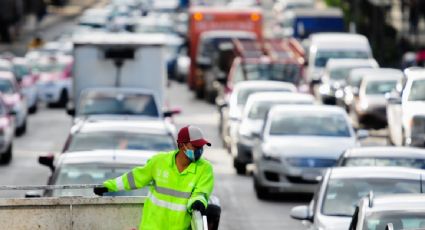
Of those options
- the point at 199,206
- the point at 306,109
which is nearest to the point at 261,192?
the point at 306,109

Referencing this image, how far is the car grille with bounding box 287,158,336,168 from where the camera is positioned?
82.0ft

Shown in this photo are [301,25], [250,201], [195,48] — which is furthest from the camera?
[301,25]

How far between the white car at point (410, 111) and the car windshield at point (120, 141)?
8803mm

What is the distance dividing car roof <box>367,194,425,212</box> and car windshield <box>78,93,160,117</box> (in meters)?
A: 14.8

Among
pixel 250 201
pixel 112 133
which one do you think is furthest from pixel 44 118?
pixel 112 133

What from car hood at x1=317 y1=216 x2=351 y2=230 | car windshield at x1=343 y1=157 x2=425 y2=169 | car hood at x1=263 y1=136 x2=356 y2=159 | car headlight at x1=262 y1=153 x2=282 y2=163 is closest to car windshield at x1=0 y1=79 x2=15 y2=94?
car hood at x1=263 y1=136 x2=356 y2=159

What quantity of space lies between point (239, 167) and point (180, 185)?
1774 cm

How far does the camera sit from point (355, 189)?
16812 mm

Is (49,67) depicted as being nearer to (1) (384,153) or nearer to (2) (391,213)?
(1) (384,153)

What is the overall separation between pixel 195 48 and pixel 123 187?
4210 centimetres

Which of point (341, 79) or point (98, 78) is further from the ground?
point (98, 78)

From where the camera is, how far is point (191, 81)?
57094 millimetres

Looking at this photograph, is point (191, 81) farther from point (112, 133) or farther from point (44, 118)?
point (112, 133)

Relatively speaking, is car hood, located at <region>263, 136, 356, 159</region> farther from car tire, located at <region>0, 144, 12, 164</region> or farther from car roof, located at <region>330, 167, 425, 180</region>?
car roof, located at <region>330, 167, 425, 180</region>
